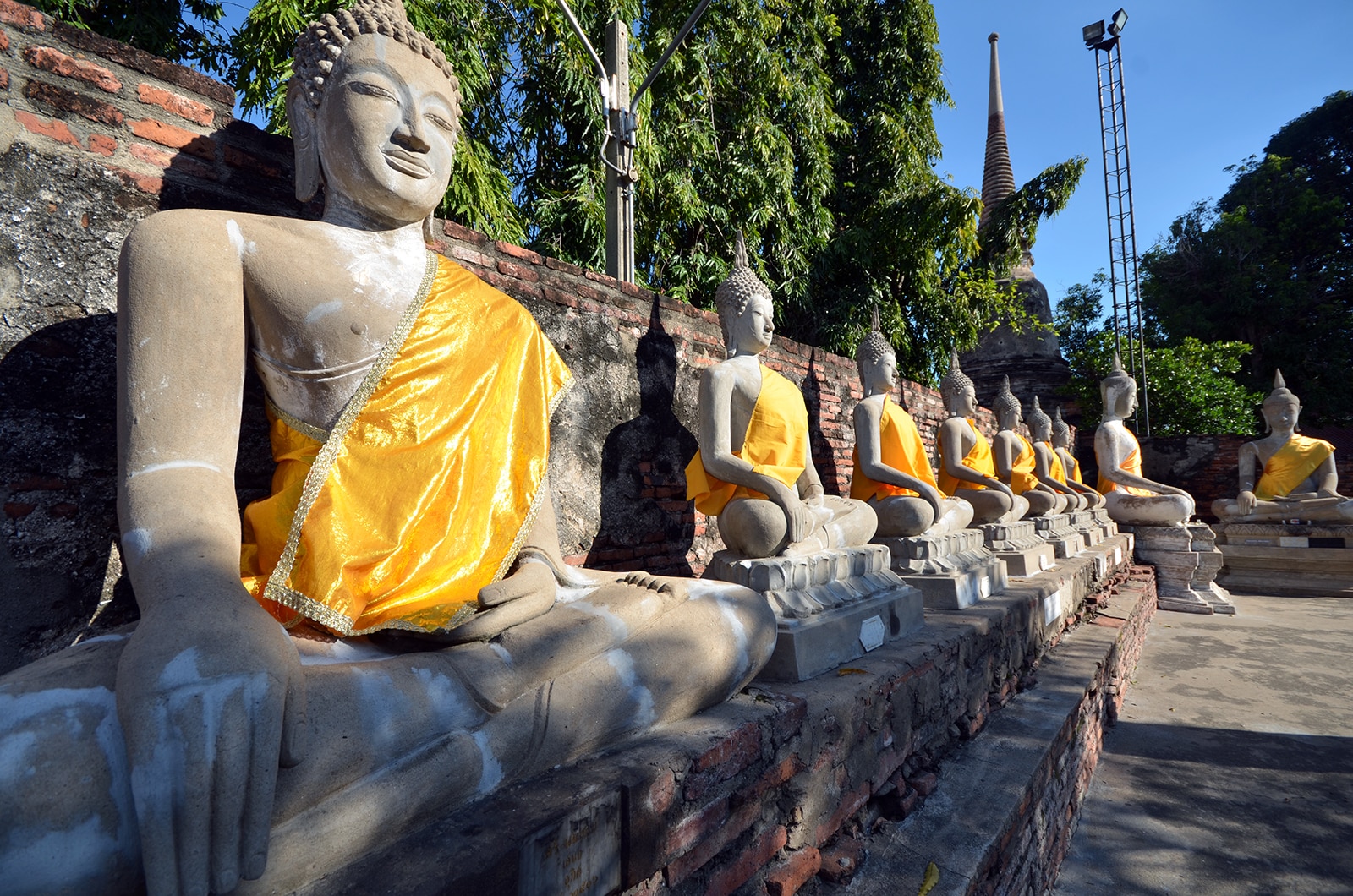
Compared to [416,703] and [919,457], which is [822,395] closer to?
[919,457]

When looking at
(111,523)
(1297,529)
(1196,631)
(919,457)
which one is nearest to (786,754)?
(111,523)

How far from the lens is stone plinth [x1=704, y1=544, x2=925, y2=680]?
2092 mm

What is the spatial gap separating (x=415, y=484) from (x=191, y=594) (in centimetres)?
54

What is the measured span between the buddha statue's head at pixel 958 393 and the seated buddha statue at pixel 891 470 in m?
1.69

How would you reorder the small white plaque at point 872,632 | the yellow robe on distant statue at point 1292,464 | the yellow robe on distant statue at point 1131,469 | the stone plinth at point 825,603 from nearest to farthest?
the stone plinth at point 825,603
the small white plaque at point 872,632
the yellow robe on distant statue at point 1131,469
the yellow robe on distant statue at point 1292,464

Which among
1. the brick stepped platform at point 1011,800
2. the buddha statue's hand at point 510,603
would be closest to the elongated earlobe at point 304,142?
the buddha statue's hand at point 510,603

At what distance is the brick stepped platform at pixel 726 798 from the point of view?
1092 millimetres

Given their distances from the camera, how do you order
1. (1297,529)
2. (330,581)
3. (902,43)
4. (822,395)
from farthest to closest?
(902,43)
(1297,529)
(822,395)
(330,581)

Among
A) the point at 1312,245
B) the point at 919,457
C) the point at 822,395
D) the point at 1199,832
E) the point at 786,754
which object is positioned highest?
the point at 1312,245

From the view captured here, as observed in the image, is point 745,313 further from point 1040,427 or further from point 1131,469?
point 1131,469

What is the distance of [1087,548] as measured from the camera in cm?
659

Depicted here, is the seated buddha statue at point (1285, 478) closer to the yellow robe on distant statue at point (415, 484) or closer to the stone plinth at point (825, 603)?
the stone plinth at point (825, 603)

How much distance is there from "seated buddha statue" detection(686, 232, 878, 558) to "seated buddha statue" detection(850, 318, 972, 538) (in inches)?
26.3

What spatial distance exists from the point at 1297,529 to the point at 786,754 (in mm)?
10335
